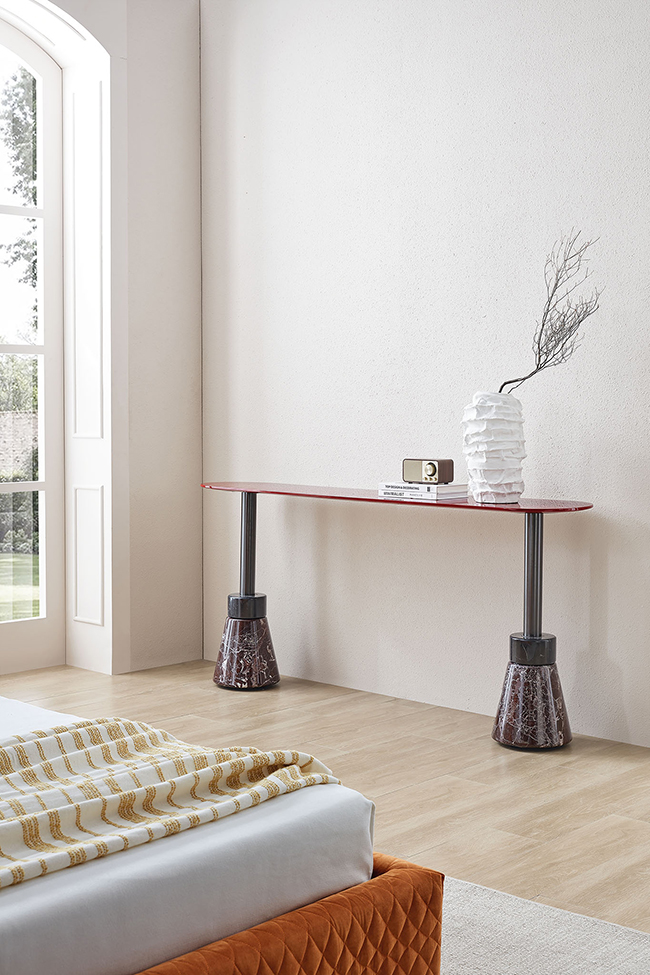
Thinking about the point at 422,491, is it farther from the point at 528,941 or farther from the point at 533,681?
the point at 528,941

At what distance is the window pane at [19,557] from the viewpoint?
4617 mm

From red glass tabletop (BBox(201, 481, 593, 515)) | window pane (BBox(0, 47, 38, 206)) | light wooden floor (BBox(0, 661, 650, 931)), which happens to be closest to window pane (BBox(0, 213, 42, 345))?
window pane (BBox(0, 47, 38, 206))

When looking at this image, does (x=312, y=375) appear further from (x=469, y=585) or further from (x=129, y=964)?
(x=129, y=964)

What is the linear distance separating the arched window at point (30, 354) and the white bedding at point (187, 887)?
312 cm

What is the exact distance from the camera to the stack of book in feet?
11.9

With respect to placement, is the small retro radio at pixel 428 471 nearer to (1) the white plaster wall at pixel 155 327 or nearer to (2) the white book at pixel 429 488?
(2) the white book at pixel 429 488

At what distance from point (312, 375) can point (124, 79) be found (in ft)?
4.75

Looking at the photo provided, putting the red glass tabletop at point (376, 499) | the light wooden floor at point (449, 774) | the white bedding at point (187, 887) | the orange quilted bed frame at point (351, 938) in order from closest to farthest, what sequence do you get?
the white bedding at point (187, 887) < the orange quilted bed frame at point (351, 938) < the light wooden floor at point (449, 774) < the red glass tabletop at point (376, 499)

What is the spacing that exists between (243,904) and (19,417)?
11.1 feet

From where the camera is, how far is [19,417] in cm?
466

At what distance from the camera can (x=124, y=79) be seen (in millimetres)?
4578

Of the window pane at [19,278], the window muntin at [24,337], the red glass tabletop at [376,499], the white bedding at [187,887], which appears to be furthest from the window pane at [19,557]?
the white bedding at [187,887]

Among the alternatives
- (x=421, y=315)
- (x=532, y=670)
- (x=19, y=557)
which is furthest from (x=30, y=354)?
(x=532, y=670)

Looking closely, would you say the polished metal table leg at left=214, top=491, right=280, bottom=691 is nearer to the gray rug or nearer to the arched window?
the arched window
